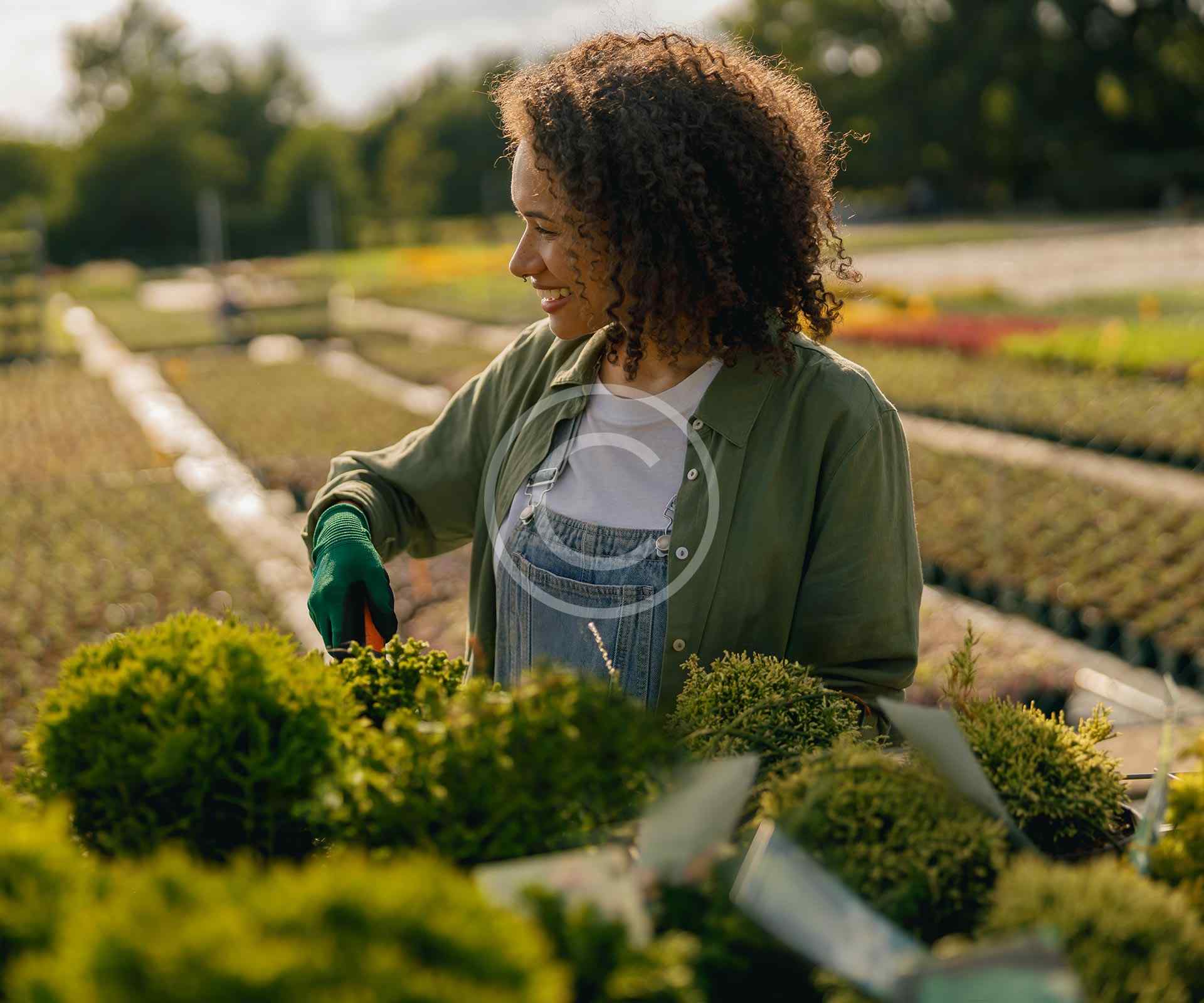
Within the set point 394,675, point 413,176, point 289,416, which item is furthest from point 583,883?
point 413,176

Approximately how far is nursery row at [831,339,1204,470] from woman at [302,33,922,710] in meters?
5.24

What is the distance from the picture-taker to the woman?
5.38 feet

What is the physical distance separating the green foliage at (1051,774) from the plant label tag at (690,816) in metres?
0.29

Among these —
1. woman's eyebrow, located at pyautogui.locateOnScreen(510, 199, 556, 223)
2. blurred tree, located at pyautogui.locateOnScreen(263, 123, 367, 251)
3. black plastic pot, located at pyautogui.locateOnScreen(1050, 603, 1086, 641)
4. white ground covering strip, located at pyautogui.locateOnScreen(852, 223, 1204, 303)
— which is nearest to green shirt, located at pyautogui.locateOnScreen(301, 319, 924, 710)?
woman's eyebrow, located at pyautogui.locateOnScreen(510, 199, 556, 223)

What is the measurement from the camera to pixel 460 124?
55688mm

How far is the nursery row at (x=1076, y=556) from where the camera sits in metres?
5.37

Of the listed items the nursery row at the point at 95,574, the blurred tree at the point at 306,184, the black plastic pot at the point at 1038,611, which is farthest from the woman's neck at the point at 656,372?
the blurred tree at the point at 306,184

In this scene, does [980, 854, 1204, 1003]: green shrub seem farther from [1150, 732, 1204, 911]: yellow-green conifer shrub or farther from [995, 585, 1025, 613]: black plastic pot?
[995, 585, 1025, 613]: black plastic pot

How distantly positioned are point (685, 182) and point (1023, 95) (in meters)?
48.3

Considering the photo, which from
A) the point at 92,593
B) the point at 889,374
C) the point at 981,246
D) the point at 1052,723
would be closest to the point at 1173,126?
the point at 981,246

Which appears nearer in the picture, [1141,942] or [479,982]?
[479,982]

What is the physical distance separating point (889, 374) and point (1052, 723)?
36.7 feet

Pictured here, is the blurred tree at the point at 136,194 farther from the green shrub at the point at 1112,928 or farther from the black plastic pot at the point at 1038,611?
the green shrub at the point at 1112,928

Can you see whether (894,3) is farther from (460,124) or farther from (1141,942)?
(1141,942)
